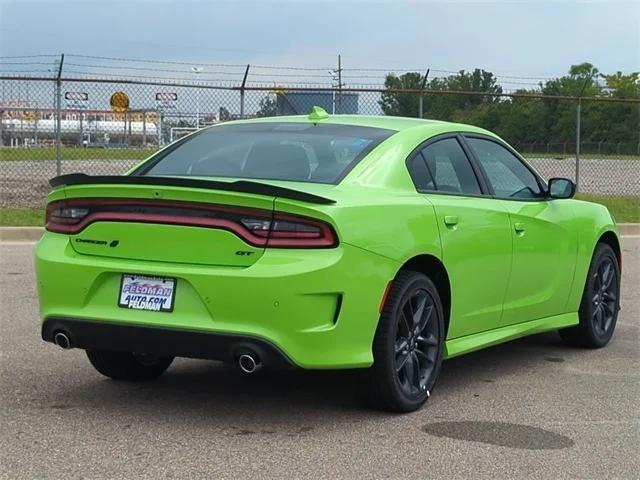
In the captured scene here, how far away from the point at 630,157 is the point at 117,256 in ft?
84.5

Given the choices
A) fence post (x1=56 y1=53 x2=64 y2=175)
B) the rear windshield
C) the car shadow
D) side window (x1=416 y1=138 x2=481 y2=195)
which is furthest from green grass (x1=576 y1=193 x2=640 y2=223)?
the rear windshield

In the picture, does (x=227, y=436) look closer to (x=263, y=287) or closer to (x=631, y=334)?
(x=263, y=287)

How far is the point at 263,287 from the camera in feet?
14.9

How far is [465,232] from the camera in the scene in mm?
5613

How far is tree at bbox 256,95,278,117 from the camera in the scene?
18453mm

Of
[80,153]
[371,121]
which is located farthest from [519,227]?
[80,153]

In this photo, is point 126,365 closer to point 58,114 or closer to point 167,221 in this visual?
point 167,221

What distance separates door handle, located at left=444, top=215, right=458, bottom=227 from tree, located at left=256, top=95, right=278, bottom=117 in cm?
1311

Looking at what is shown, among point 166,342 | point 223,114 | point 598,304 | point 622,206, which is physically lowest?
point 622,206

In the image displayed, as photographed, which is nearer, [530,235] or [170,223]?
[170,223]

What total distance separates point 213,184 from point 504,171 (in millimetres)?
2554

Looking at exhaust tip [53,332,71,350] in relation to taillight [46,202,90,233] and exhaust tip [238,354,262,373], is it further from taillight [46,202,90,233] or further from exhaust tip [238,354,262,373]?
exhaust tip [238,354,262,373]

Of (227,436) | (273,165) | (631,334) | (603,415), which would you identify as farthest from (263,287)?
(631,334)

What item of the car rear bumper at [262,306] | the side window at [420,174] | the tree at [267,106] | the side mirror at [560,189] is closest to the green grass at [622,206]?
the tree at [267,106]
